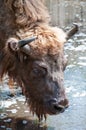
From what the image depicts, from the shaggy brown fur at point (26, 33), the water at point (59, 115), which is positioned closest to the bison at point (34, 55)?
the shaggy brown fur at point (26, 33)

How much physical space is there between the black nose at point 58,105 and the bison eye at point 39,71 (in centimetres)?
39

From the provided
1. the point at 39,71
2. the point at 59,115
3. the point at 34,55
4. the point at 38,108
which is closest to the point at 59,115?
the point at 59,115

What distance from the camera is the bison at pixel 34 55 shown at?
623 cm

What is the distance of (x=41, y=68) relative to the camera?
6.30m

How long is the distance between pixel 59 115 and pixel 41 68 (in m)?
1.06

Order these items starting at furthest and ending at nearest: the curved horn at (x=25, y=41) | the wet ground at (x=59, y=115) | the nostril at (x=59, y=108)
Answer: the wet ground at (x=59, y=115)
the curved horn at (x=25, y=41)
the nostril at (x=59, y=108)

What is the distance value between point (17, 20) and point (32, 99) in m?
1.21

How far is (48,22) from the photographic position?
716 centimetres

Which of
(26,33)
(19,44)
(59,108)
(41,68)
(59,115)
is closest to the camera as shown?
(59,108)

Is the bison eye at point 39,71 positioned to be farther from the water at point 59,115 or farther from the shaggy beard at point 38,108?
the water at point 59,115

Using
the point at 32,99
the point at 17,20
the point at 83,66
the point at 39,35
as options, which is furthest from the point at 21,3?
the point at 83,66

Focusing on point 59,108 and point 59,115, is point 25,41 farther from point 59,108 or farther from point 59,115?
point 59,115

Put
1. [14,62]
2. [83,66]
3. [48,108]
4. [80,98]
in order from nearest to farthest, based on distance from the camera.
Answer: [48,108] < [14,62] < [80,98] < [83,66]

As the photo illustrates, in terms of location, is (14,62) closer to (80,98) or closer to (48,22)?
(48,22)
